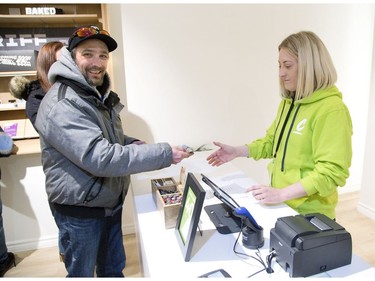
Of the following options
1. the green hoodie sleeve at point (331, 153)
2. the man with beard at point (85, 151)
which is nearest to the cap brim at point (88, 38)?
the man with beard at point (85, 151)

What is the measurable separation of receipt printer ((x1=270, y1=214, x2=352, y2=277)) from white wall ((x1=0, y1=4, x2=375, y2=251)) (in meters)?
1.76

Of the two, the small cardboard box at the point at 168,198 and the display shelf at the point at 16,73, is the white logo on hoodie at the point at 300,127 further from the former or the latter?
the display shelf at the point at 16,73

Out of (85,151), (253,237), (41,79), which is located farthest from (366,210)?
(41,79)

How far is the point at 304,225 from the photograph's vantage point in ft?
3.37

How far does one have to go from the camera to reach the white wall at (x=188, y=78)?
246 centimetres

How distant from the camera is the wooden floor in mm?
2330

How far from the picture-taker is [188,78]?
2627 mm

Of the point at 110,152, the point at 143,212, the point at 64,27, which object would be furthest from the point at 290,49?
the point at 64,27

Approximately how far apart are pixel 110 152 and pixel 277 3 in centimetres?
229

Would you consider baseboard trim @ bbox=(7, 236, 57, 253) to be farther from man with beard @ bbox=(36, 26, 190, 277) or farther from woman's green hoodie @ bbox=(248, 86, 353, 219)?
woman's green hoodie @ bbox=(248, 86, 353, 219)

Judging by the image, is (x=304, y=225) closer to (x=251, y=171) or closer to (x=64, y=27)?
(x=251, y=171)

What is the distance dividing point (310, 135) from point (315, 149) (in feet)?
0.22

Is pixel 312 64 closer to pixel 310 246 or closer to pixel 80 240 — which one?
pixel 310 246

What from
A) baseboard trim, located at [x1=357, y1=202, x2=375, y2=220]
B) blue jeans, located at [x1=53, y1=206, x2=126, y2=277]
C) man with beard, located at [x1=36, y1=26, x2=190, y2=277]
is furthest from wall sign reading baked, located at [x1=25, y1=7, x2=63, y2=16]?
baseboard trim, located at [x1=357, y1=202, x2=375, y2=220]
